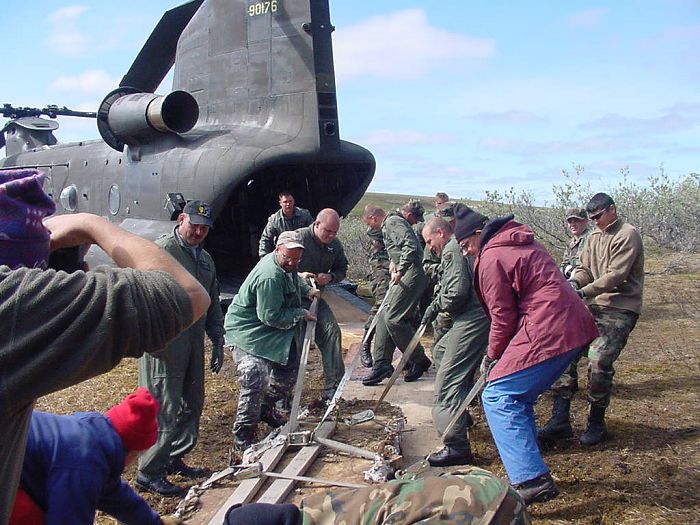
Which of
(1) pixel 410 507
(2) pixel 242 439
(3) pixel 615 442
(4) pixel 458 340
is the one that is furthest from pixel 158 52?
(1) pixel 410 507

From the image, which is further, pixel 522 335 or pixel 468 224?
pixel 468 224

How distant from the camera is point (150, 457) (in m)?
4.57

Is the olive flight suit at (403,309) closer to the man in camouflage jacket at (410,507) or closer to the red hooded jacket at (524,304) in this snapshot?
the red hooded jacket at (524,304)

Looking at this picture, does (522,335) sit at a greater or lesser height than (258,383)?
greater

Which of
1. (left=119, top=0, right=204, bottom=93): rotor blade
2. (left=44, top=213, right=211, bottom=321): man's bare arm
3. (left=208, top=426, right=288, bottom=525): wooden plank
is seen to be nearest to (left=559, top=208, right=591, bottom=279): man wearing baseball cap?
(left=208, top=426, right=288, bottom=525): wooden plank

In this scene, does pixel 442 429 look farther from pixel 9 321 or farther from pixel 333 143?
pixel 333 143

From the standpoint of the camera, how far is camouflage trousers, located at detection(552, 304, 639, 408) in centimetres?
532

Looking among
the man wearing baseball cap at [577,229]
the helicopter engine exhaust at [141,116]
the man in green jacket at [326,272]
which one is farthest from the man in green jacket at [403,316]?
the helicopter engine exhaust at [141,116]

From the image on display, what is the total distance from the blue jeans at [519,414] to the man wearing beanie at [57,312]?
10.1 ft

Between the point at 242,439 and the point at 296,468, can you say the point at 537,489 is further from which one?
the point at 242,439

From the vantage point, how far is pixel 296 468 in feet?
14.9

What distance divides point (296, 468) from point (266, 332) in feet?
4.33

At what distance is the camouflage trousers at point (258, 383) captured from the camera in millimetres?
5320

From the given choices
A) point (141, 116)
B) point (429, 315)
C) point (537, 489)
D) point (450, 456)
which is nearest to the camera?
point (537, 489)
